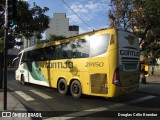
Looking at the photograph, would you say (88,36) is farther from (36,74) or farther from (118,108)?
(36,74)

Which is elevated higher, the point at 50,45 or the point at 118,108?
the point at 50,45

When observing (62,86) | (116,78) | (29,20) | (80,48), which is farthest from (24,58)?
(116,78)

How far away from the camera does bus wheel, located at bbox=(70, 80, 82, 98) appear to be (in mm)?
15372

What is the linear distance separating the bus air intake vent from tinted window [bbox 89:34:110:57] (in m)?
0.99

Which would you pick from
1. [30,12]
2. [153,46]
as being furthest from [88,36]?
[153,46]

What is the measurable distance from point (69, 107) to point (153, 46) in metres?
16.0

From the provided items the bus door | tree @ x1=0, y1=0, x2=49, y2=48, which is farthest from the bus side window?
the bus door

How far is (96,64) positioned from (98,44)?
2.92 ft

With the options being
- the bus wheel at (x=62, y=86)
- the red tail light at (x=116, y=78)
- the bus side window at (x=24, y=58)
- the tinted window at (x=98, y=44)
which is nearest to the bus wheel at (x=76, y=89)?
the bus wheel at (x=62, y=86)

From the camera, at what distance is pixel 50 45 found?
59.5 feet

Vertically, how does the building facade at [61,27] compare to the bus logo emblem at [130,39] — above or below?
above

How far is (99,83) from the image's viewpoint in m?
13.9

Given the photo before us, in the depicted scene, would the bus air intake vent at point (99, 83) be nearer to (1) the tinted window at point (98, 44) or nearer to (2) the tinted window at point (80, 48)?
(1) the tinted window at point (98, 44)

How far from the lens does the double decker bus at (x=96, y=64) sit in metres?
13.5
